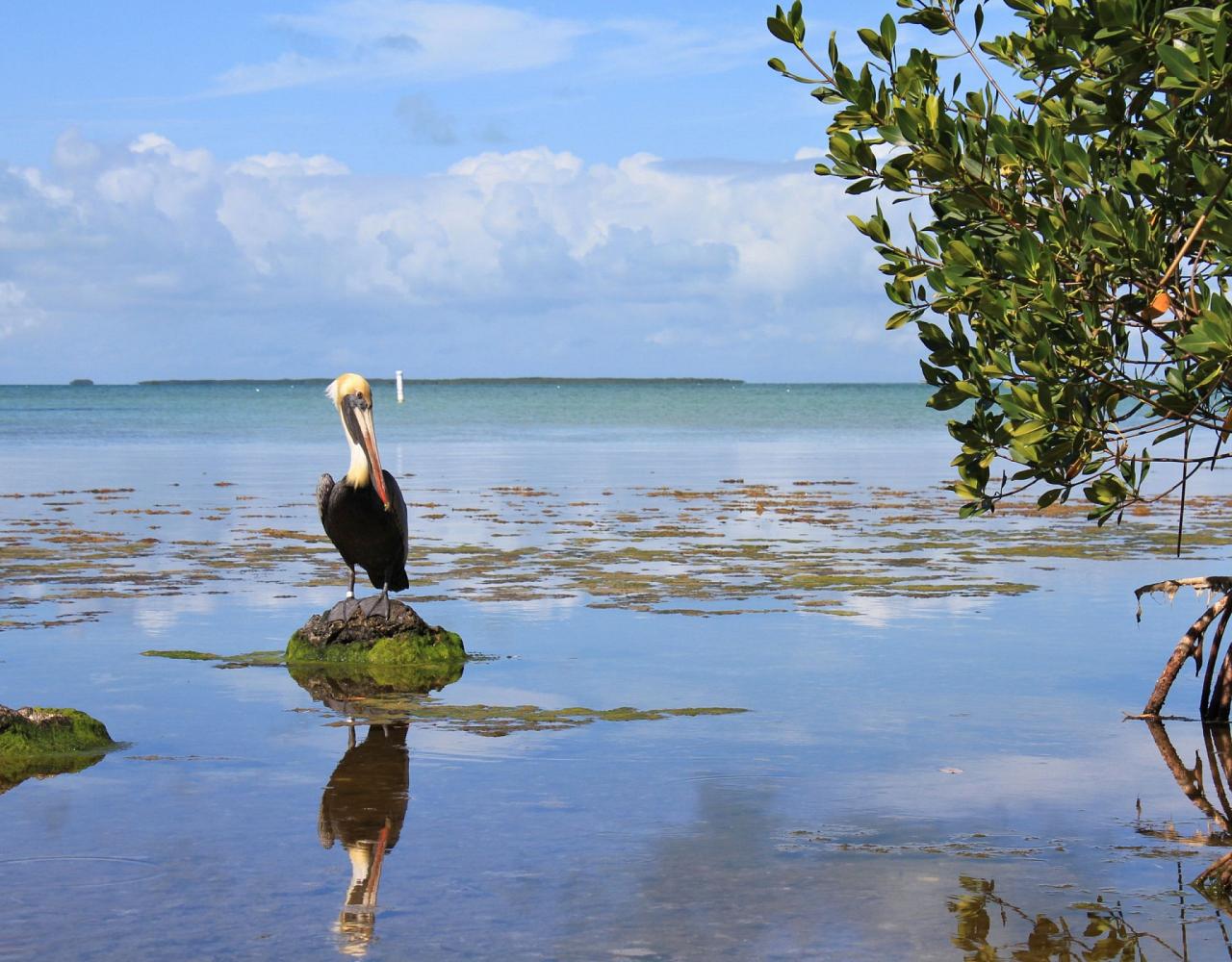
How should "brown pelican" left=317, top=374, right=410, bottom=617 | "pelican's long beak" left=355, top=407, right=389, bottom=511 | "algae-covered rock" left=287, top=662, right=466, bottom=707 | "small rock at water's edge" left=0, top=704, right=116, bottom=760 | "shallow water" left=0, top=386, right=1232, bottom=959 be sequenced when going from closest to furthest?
"shallow water" left=0, top=386, right=1232, bottom=959
"small rock at water's edge" left=0, top=704, right=116, bottom=760
"algae-covered rock" left=287, top=662, right=466, bottom=707
"pelican's long beak" left=355, top=407, right=389, bottom=511
"brown pelican" left=317, top=374, right=410, bottom=617

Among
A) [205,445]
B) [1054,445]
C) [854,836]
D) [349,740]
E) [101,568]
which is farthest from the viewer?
[205,445]

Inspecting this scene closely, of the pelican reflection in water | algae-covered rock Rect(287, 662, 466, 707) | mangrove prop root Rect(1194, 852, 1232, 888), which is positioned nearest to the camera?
the pelican reflection in water

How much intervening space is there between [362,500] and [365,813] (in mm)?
4685

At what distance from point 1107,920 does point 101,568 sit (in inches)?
588

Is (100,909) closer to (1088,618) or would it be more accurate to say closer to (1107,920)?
(1107,920)

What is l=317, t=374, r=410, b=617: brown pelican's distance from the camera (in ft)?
40.8

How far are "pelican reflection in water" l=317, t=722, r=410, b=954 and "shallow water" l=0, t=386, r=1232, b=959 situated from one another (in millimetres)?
27

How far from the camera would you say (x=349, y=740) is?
32.5ft

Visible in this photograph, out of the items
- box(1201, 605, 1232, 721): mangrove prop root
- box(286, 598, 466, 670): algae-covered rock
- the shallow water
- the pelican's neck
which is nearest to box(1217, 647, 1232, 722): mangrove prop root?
box(1201, 605, 1232, 721): mangrove prop root

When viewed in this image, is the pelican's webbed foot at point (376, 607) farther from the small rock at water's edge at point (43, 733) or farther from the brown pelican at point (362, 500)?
the small rock at water's edge at point (43, 733)

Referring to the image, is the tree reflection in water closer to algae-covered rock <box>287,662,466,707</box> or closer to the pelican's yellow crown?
algae-covered rock <box>287,662,466,707</box>

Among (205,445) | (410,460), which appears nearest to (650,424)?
(205,445)

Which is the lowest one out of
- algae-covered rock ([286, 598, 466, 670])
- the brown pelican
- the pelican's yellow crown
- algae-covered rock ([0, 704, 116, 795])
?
algae-covered rock ([0, 704, 116, 795])

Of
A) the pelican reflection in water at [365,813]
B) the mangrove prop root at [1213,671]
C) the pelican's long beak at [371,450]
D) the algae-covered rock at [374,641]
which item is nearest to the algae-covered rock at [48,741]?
the pelican reflection in water at [365,813]
